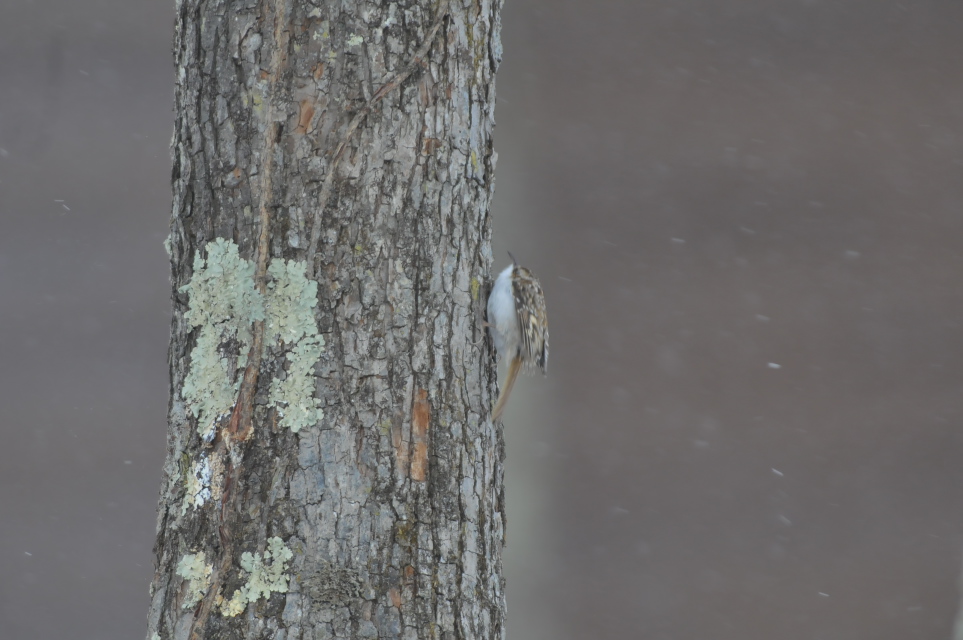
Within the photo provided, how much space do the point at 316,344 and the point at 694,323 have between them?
4316 mm

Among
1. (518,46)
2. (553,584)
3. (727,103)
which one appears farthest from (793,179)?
(553,584)

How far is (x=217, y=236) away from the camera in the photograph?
1.96 m

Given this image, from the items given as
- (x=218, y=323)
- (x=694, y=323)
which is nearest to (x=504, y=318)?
(x=218, y=323)

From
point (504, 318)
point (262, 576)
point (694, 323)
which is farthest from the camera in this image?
point (694, 323)

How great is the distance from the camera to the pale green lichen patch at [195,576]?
1871mm

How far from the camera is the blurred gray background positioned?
18.4 ft

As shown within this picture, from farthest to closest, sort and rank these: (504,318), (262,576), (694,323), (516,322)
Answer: (694,323) < (516,322) < (504,318) < (262,576)

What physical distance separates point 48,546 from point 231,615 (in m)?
4.62

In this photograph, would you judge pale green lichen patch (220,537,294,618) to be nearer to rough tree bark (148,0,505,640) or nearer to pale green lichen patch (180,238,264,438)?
rough tree bark (148,0,505,640)

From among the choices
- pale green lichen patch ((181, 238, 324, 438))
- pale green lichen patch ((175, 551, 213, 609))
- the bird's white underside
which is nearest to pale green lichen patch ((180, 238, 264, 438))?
pale green lichen patch ((181, 238, 324, 438))

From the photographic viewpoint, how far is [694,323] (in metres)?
5.85

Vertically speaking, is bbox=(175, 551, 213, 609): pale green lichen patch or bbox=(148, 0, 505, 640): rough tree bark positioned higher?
bbox=(148, 0, 505, 640): rough tree bark

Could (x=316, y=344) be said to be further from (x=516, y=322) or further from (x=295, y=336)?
(x=516, y=322)

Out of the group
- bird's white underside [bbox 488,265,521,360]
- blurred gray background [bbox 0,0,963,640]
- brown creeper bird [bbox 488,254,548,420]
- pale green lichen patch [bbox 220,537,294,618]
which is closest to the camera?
pale green lichen patch [bbox 220,537,294,618]
